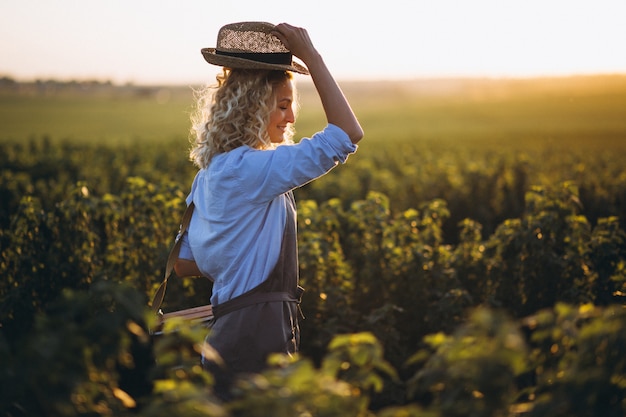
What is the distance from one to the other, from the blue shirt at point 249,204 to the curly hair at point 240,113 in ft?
0.25

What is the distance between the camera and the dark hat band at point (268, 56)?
2.79m

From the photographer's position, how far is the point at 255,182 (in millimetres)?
2590

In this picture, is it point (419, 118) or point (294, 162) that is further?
point (419, 118)

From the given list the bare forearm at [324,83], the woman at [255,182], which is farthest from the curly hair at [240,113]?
the bare forearm at [324,83]

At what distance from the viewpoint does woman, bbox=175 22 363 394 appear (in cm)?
260

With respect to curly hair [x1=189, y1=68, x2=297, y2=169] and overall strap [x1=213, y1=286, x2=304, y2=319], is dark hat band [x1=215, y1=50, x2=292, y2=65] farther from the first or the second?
overall strap [x1=213, y1=286, x2=304, y2=319]

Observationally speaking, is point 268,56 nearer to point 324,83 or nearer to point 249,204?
point 324,83

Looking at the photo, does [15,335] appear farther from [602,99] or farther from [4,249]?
[602,99]

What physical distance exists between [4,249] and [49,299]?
638 mm

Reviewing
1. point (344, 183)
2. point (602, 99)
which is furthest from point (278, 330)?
point (602, 99)

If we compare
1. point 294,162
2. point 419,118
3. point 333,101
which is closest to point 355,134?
point 333,101

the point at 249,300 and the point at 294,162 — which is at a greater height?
the point at 294,162

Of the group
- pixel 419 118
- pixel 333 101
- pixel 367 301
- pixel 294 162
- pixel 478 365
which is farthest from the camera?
pixel 419 118

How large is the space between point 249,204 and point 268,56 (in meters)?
0.63
